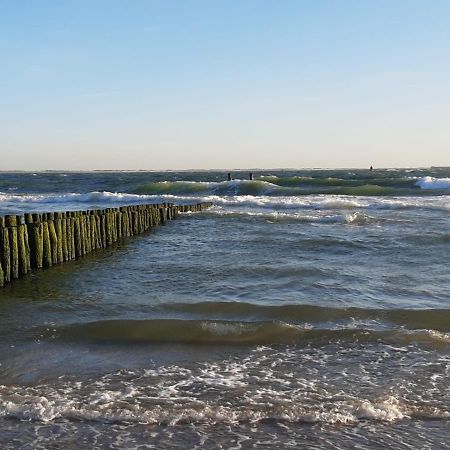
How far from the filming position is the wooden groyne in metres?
11.0

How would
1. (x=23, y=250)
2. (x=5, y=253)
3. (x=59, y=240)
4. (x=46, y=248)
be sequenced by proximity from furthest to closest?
(x=59, y=240)
(x=46, y=248)
(x=23, y=250)
(x=5, y=253)

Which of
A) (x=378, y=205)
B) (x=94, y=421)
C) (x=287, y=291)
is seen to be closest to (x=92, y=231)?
(x=287, y=291)

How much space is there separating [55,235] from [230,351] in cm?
720

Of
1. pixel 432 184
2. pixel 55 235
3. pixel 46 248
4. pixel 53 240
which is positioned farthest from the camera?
pixel 432 184

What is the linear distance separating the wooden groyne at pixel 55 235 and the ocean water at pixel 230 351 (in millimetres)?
463

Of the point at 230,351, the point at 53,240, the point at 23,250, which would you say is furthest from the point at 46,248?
the point at 230,351

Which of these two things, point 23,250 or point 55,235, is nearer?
point 23,250

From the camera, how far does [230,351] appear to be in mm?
6918

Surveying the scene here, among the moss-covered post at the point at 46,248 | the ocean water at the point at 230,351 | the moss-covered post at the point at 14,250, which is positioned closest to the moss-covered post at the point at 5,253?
the moss-covered post at the point at 14,250

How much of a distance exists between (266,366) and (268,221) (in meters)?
15.8

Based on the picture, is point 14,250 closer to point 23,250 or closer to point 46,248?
point 23,250

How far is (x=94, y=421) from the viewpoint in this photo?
194 inches

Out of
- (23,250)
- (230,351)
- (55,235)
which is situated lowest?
(230,351)

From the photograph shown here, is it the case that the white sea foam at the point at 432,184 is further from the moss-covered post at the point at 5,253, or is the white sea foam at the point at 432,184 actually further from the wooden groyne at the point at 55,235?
the moss-covered post at the point at 5,253
